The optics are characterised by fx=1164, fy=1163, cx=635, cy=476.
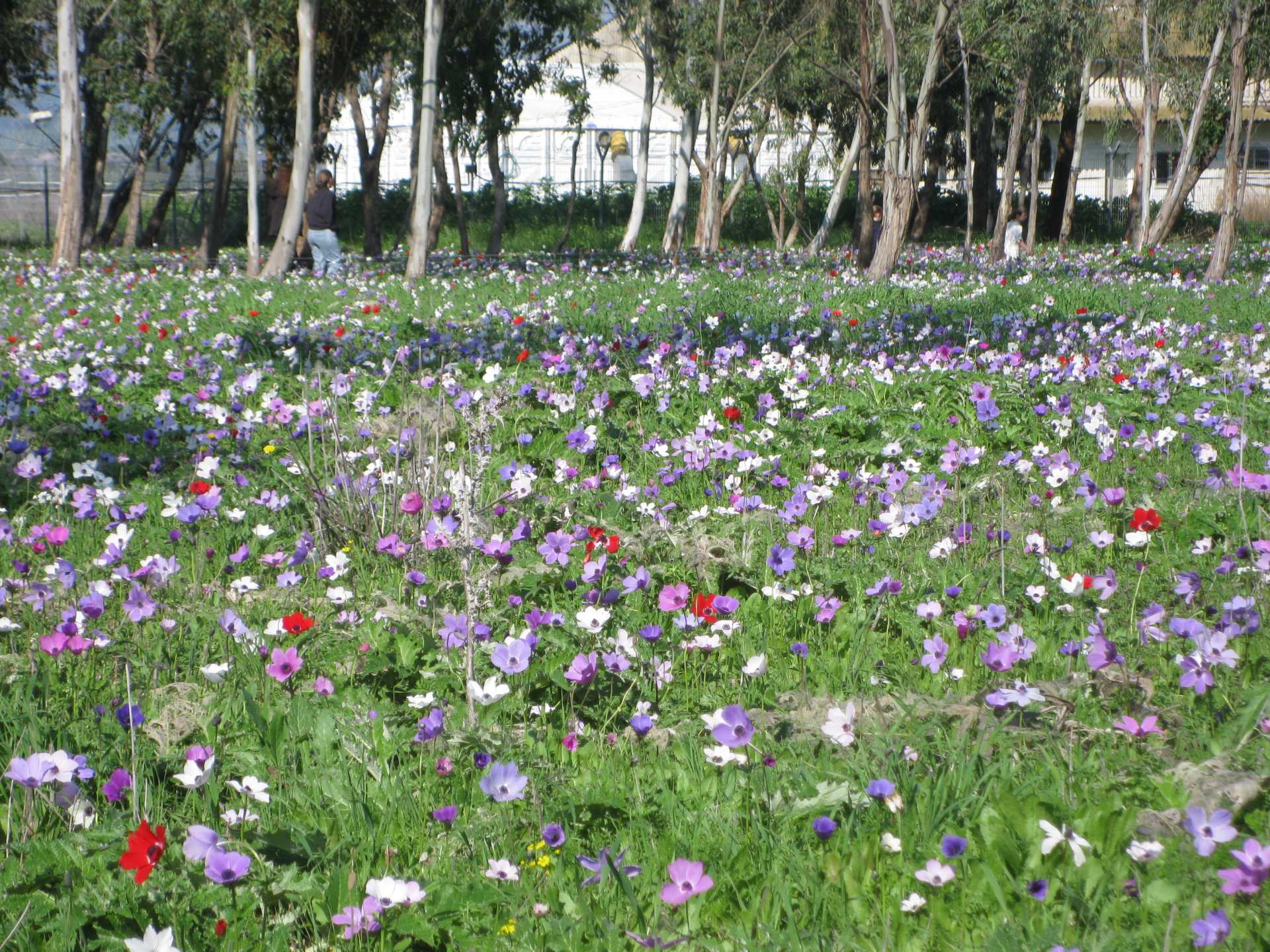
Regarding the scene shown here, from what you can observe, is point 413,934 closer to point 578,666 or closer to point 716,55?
point 578,666

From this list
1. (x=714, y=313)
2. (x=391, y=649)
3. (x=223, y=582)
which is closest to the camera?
(x=391, y=649)

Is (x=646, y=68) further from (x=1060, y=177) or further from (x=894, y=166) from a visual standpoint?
(x=1060, y=177)

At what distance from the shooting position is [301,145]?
16.6m

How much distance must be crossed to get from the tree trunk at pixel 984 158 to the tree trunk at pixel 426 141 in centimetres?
2305

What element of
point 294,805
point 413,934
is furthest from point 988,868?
point 294,805

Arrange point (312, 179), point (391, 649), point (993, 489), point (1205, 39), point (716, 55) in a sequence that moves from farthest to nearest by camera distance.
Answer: point (1205, 39) < point (716, 55) < point (312, 179) < point (993, 489) < point (391, 649)

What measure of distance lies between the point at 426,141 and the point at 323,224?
267 cm

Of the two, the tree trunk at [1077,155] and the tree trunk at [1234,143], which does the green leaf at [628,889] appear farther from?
the tree trunk at [1077,155]

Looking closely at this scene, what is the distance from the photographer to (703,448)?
191 inches

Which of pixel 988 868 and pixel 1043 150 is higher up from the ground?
pixel 1043 150

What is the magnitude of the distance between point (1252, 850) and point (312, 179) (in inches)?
784

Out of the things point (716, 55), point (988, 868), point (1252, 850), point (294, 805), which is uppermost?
point (716, 55)

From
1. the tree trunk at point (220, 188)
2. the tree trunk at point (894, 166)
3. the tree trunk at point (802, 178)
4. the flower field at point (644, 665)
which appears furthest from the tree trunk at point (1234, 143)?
the tree trunk at point (220, 188)

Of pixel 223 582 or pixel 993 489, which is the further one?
pixel 993 489
